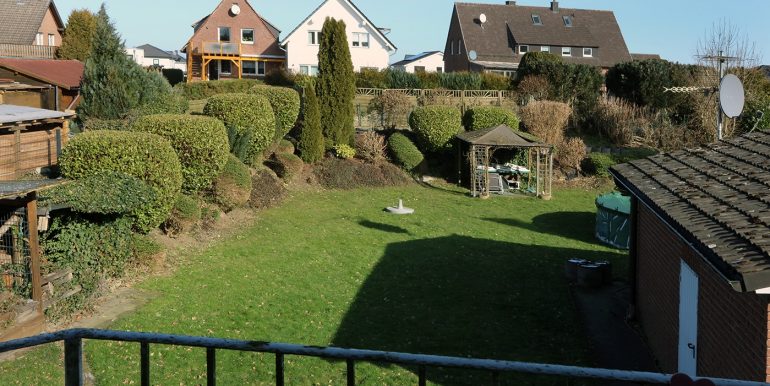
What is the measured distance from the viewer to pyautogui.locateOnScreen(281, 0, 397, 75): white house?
181 feet

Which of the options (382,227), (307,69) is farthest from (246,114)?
(307,69)

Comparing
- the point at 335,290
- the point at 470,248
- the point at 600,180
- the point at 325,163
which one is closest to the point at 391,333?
the point at 335,290

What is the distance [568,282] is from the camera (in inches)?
631

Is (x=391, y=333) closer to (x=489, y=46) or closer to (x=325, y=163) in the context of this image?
(x=325, y=163)

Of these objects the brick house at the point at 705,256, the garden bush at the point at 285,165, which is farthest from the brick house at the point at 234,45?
the brick house at the point at 705,256

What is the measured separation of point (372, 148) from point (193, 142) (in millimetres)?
13110

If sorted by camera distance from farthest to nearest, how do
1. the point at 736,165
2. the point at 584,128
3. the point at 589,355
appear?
the point at 584,128 < the point at 589,355 < the point at 736,165

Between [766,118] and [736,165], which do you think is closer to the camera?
[736,165]

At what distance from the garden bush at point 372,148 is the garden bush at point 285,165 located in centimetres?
354

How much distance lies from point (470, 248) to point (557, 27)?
45.3m

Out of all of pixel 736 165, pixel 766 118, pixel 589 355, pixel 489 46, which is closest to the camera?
pixel 736 165

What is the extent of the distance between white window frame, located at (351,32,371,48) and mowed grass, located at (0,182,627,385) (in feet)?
113

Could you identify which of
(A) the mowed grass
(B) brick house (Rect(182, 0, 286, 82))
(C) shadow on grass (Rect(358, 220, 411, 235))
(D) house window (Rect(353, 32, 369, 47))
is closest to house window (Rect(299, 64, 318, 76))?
(B) brick house (Rect(182, 0, 286, 82))

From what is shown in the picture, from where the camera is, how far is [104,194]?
1355 cm
